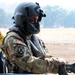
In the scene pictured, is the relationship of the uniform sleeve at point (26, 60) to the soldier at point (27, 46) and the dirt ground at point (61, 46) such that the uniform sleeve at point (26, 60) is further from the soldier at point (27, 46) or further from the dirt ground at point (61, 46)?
the dirt ground at point (61, 46)

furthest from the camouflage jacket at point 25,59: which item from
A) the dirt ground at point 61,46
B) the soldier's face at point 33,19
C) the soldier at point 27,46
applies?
the dirt ground at point 61,46

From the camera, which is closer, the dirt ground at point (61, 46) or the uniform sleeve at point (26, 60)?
the uniform sleeve at point (26, 60)

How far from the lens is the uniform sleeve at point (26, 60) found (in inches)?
127

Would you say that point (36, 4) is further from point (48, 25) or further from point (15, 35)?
point (48, 25)

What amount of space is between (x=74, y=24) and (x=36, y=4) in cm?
5549

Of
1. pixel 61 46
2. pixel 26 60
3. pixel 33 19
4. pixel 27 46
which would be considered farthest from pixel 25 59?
pixel 61 46

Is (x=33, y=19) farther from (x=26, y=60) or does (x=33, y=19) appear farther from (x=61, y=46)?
(x=61, y=46)

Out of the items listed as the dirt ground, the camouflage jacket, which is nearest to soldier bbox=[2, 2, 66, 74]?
the camouflage jacket

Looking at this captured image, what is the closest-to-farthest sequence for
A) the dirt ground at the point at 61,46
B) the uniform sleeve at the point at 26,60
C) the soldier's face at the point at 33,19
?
1. the uniform sleeve at the point at 26,60
2. the soldier's face at the point at 33,19
3. the dirt ground at the point at 61,46

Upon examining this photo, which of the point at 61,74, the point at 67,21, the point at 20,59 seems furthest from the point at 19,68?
the point at 67,21

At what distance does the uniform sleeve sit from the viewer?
323cm

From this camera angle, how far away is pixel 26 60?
3.22 metres

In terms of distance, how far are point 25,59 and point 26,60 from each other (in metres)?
0.01

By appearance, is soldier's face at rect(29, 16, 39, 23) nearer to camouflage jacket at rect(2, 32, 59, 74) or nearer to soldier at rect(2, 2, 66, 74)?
soldier at rect(2, 2, 66, 74)
